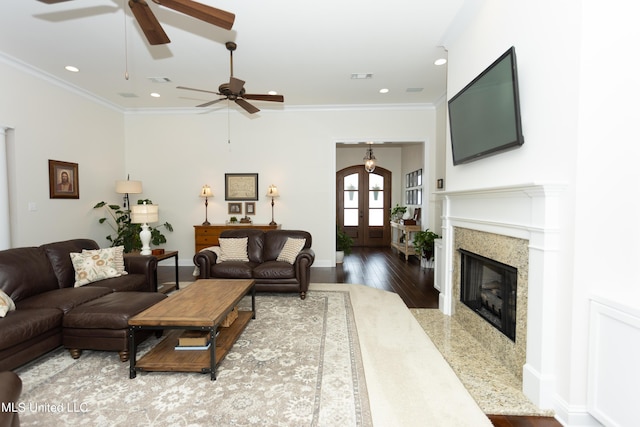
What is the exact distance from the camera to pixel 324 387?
2.20m

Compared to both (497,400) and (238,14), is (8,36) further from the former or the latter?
(497,400)

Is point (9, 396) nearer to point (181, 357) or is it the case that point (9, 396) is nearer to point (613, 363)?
point (181, 357)

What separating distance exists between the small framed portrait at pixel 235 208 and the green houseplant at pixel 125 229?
128 centimetres

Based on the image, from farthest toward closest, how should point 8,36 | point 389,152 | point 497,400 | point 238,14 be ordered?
point 389,152, point 8,36, point 238,14, point 497,400

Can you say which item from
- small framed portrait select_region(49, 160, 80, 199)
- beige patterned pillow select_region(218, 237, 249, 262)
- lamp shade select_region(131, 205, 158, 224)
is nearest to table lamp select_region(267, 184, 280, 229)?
beige patterned pillow select_region(218, 237, 249, 262)

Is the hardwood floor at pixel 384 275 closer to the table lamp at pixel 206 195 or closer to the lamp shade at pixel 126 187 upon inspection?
the table lamp at pixel 206 195

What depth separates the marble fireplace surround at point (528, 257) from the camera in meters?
1.96

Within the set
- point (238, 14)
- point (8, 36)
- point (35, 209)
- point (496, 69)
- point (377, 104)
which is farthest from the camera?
point (377, 104)

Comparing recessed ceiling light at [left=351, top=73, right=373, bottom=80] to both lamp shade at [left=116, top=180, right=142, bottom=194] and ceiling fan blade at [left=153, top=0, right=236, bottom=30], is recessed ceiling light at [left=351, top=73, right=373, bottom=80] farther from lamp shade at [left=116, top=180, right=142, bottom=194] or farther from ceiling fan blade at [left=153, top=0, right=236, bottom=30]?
lamp shade at [left=116, top=180, right=142, bottom=194]

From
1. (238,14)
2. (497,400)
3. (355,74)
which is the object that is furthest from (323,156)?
(497,400)

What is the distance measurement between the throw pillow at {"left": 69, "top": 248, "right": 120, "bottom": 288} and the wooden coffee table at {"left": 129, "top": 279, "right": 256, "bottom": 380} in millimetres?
1239

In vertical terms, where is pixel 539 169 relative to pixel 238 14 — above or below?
below

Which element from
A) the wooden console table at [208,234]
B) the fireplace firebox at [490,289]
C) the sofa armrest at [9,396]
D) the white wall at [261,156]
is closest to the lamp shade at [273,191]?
the white wall at [261,156]

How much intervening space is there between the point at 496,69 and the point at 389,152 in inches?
273
